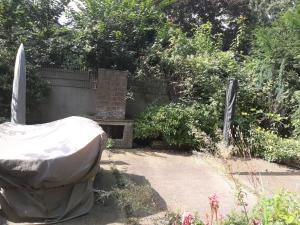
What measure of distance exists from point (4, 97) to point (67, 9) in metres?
3.25

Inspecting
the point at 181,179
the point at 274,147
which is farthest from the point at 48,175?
the point at 274,147

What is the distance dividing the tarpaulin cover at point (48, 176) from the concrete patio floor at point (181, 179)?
0.20 metres

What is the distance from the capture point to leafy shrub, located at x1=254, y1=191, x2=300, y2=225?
2555mm

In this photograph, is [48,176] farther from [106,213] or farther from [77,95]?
[77,95]

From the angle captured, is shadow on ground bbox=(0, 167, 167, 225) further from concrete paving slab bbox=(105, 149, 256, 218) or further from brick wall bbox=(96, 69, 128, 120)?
brick wall bbox=(96, 69, 128, 120)

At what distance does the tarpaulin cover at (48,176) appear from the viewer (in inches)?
161

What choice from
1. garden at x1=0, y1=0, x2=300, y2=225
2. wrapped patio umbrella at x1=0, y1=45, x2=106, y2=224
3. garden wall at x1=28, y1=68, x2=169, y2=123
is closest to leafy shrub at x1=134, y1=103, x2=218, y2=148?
garden at x1=0, y1=0, x2=300, y2=225

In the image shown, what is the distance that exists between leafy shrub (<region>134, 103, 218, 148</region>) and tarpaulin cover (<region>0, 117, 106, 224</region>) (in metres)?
3.64

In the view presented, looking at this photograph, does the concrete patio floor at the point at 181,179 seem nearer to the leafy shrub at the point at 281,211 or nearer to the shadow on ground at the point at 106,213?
the shadow on ground at the point at 106,213

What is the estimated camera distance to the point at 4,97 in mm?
8445

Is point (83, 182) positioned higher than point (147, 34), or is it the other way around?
point (147, 34)

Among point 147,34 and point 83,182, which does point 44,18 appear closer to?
point 147,34

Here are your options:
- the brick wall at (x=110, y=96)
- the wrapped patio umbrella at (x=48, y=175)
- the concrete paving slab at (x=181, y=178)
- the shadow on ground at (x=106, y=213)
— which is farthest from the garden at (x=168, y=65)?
the wrapped patio umbrella at (x=48, y=175)

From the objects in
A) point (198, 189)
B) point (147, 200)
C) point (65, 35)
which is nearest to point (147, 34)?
point (65, 35)
